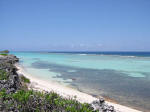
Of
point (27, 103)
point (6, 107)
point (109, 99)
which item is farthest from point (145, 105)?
point (6, 107)

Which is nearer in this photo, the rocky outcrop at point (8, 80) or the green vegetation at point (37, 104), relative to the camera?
the green vegetation at point (37, 104)

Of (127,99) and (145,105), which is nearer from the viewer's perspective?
(145,105)

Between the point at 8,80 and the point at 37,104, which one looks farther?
the point at 8,80

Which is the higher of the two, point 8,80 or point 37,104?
point 8,80

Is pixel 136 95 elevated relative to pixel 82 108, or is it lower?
lower

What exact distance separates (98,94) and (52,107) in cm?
702

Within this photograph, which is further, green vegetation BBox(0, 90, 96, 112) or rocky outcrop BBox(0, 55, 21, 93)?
rocky outcrop BBox(0, 55, 21, 93)

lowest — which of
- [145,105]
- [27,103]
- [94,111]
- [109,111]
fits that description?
[145,105]

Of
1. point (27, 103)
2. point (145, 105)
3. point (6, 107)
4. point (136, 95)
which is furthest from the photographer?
point (136, 95)

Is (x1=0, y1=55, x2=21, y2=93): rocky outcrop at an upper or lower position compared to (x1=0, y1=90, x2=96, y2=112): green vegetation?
upper

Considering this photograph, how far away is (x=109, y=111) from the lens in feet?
13.7

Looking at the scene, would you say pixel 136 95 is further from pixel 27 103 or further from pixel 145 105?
pixel 27 103

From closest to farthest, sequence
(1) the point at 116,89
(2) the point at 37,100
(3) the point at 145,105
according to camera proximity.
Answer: (2) the point at 37,100, (3) the point at 145,105, (1) the point at 116,89

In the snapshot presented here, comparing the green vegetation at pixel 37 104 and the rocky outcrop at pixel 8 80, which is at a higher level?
the rocky outcrop at pixel 8 80
